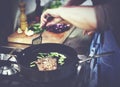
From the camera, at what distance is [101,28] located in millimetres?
1521

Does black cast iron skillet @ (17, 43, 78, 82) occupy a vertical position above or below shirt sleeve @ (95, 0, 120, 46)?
below

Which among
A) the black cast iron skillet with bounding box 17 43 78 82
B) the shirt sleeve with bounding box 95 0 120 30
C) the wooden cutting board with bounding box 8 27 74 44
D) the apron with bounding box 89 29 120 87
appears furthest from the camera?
the wooden cutting board with bounding box 8 27 74 44

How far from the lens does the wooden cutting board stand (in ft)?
5.75

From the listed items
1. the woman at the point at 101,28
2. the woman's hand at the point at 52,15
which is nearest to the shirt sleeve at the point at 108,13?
the woman at the point at 101,28

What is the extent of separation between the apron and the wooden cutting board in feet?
0.64

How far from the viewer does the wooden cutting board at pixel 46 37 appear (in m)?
1.75

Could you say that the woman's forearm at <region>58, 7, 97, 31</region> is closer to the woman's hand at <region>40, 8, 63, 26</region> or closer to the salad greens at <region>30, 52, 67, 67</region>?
the woman's hand at <region>40, 8, 63, 26</region>

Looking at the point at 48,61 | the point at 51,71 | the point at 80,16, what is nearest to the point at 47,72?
the point at 51,71

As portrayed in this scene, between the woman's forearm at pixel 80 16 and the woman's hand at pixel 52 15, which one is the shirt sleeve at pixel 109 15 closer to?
the woman's forearm at pixel 80 16

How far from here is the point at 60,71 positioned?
1328mm

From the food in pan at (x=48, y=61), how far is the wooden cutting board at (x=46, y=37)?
177 millimetres

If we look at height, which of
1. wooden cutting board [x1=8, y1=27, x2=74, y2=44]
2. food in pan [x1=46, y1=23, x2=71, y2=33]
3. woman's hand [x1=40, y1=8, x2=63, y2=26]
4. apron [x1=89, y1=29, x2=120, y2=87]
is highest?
woman's hand [x1=40, y1=8, x2=63, y2=26]

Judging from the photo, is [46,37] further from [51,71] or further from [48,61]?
[51,71]

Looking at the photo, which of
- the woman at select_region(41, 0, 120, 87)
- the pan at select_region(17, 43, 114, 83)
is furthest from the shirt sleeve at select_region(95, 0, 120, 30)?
the pan at select_region(17, 43, 114, 83)
